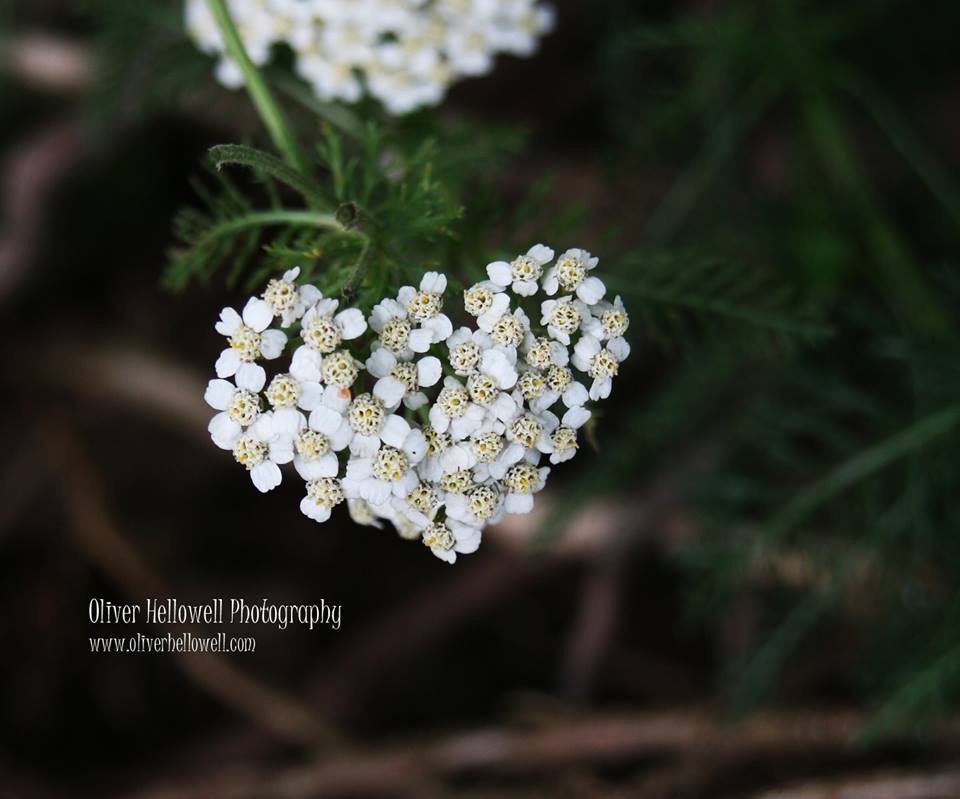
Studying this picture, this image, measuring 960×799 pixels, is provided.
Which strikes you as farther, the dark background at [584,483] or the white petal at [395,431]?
the dark background at [584,483]

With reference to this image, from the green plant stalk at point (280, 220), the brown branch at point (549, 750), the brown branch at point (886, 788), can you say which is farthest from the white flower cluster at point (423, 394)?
the brown branch at point (549, 750)

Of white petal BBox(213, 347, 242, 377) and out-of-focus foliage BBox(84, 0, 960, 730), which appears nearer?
white petal BBox(213, 347, 242, 377)

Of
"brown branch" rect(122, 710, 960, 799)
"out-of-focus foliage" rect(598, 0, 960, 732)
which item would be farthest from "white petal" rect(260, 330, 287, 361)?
"brown branch" rect(122, 710, 960, 799)

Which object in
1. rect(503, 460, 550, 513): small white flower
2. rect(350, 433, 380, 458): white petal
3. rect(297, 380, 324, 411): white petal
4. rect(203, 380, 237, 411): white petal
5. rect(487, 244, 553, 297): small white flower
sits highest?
rect(487, 244, 553, 297): small white flower

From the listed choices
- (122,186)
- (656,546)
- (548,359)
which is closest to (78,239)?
(122,186)

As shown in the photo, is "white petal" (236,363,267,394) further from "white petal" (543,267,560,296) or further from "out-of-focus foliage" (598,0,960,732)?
"out-of-focus foliage" (598,0,960,732)

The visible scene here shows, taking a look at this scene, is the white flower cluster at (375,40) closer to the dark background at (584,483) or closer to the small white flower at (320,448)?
the dark background at (584,483)
